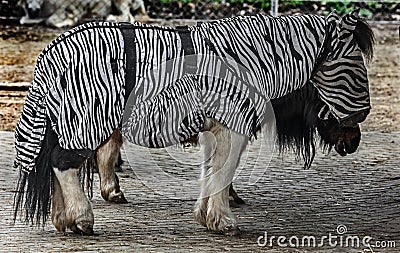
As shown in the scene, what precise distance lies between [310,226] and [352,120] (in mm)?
752

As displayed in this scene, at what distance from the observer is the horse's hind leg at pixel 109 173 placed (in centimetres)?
620

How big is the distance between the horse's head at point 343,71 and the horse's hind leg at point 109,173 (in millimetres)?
1525

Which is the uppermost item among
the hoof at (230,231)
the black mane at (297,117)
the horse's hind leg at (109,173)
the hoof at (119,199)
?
the black mane at (297,117)

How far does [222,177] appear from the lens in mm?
5441

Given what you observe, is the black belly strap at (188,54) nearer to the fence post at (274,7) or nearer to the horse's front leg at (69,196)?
the horse's front leg at (69,196)

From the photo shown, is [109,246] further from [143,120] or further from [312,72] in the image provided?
[312,72]

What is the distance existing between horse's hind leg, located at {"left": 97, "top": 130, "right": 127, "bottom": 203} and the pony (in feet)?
2.49

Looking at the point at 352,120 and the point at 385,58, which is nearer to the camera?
the point at 352,120

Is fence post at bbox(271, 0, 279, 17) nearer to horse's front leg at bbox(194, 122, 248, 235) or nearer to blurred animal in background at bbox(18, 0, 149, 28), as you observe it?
blurred animal in background at bbox(18, 0, 149, 28)

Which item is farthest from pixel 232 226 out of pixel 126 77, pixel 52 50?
pixel 52 50

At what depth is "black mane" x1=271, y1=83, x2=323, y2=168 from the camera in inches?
223

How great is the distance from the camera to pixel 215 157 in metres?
5.46

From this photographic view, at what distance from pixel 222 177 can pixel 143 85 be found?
771 mm

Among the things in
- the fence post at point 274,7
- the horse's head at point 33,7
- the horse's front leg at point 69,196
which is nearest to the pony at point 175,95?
the horse's front leg at point 69,196
